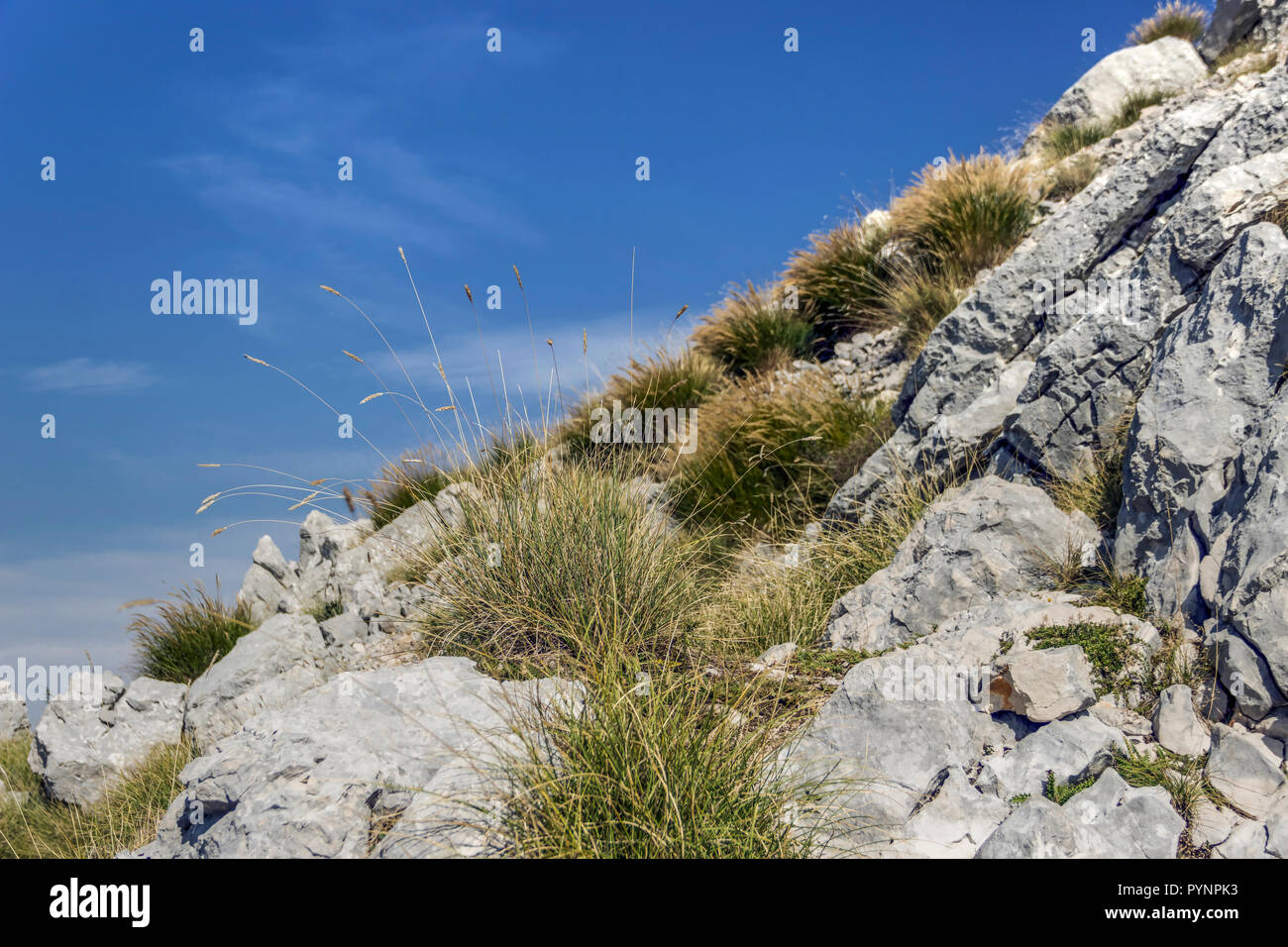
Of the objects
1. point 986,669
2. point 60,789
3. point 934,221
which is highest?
point 934,221

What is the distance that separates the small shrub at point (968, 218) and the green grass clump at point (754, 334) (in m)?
2.09

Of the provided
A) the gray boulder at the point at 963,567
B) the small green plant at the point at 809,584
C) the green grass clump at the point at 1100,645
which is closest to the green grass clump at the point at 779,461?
the small green plant at the point at 809,584

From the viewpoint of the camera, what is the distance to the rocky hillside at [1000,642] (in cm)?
367

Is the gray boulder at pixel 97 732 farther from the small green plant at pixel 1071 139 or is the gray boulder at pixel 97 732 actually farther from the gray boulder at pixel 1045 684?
the small green plant at pixel 1071 139

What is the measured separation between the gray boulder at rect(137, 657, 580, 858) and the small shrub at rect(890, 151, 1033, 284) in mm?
9729

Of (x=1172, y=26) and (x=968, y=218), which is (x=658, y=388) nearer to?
(x=968, y=218)

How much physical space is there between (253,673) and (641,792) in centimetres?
610

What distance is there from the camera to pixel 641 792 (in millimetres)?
3232

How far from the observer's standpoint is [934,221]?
12.3 meters

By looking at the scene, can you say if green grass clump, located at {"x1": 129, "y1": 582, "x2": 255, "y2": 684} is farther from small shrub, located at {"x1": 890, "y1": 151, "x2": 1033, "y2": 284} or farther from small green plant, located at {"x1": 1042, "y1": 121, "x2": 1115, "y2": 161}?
small green plant, located at {"x1": 1042, "y1": 121, "x2": 1115, "y2": 161}

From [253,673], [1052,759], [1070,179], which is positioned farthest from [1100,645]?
[1070,179]
